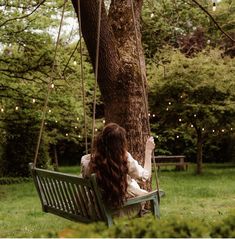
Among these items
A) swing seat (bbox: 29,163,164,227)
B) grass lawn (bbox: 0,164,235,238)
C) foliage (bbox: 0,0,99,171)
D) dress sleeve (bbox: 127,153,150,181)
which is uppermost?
foliage (bbox: 0,0,99,171)

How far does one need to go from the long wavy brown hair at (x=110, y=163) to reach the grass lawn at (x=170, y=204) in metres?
1.03

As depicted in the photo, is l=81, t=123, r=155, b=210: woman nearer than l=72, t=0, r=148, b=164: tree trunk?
Yes

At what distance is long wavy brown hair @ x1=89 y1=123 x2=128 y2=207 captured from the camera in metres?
4.61

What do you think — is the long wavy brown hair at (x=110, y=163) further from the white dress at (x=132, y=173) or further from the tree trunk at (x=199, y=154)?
the tree trunk at (x=199, y=154)

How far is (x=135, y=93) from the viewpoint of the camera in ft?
21.4

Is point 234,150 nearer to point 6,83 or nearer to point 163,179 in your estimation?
point 163,179

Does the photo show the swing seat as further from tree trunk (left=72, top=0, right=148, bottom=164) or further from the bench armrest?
tree trunk (left=72, top=0, right=148, bottom=164)

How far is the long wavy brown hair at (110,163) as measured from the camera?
4609 mm

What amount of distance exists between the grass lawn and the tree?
2067 mm


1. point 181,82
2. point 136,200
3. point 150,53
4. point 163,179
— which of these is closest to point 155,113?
point 181,82

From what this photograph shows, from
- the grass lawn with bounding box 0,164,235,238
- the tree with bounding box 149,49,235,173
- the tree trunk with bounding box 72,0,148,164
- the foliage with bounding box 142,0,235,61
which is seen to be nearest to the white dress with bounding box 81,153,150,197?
the grass lawn with bounding box 0,164,235,238

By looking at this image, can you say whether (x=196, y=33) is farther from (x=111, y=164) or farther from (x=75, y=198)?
(x=111, y=164)

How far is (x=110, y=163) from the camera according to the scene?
4.61 meters

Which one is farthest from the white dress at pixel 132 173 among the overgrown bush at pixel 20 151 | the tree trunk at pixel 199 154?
the overgrown bush at pixel 20 151
